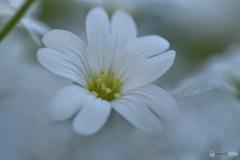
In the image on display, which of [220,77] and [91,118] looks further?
[220,77]

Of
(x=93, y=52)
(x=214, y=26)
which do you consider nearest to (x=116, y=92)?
(x=93, y=52)

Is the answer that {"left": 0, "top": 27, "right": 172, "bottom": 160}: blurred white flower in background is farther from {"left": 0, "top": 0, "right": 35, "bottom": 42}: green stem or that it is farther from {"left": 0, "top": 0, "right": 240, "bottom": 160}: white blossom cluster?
{"left": 0, "top": 0, "right": 35, "bottom": 42}: green stem

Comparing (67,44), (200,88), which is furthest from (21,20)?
(200,88)

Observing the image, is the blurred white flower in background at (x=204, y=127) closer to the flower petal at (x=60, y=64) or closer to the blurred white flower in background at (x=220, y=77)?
the blurred white flower in background at (x=220, y=77)

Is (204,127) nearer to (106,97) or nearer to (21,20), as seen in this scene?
(106,97)

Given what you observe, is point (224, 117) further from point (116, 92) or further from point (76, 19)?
point (76, 19)
